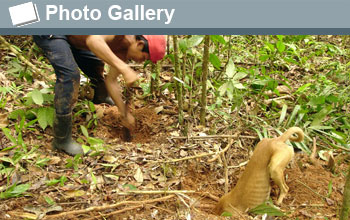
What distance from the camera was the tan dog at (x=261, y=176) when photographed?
222 cm

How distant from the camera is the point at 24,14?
7.61 ft

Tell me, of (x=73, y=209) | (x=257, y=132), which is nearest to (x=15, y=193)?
(x=73, y=209)

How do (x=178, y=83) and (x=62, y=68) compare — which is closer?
(x=62, y=68)

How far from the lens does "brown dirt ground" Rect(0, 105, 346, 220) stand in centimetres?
236

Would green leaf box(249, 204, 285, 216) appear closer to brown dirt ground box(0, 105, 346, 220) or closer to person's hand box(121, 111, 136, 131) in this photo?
brown dirt ground box(0, 105, 346, 220)

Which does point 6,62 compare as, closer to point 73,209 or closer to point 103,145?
point 103,145

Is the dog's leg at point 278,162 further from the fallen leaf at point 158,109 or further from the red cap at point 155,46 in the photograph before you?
the fallen leaf at point 158,109

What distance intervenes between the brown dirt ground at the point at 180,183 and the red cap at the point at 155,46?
836 millimetres

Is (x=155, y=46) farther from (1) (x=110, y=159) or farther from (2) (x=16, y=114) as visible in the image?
(2) (x=16, y=114)

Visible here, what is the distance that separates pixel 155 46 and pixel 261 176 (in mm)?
1422

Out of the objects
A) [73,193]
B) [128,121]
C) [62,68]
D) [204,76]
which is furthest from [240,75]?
[73,193]

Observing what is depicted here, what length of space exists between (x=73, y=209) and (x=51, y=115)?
3.42 ft

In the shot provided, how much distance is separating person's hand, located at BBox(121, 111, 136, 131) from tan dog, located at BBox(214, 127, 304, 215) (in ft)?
4.26

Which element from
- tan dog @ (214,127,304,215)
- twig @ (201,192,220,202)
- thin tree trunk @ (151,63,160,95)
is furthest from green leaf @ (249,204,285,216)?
thin tree trunk @ (151,63,160,95)
